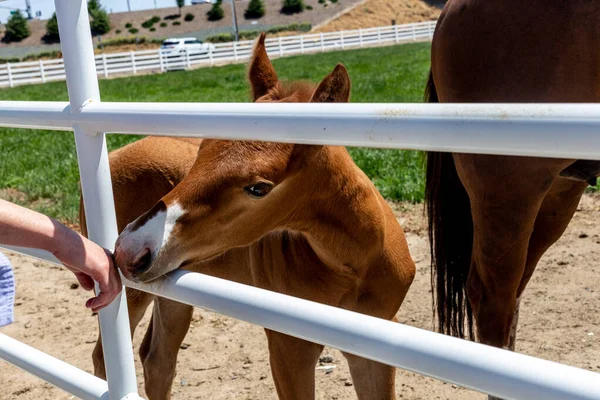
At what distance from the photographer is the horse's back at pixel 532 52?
88.2 inches

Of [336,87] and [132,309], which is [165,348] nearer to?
[132,309]

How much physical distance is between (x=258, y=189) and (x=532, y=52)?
3.88 ft

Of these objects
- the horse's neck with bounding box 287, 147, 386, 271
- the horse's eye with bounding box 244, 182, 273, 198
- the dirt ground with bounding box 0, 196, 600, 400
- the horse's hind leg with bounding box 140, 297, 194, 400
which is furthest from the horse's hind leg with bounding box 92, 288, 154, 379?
the horse's eye with bounding box 244, 182, 273, 198

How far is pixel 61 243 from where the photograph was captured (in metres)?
1.33

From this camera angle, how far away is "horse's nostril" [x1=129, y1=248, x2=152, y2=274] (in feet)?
4.81

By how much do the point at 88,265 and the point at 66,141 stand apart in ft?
30.1

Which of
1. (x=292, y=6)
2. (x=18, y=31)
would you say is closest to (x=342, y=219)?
(x=18, y=31)

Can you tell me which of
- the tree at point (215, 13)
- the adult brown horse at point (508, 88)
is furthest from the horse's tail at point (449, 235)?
the tree at point (215, 13)

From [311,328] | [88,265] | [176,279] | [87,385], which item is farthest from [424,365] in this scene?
[87,385]

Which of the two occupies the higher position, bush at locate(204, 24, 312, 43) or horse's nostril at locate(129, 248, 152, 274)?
horse's nostril at locate(129, 248, 152, 274)

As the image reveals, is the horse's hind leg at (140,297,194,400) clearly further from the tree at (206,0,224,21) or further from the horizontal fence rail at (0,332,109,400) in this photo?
the tree at (206,0,224,21)

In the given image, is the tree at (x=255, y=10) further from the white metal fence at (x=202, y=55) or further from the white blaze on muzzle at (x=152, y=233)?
the white blaze on muzzle at (x=152, y=233)

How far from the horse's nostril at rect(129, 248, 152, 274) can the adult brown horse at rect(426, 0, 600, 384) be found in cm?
133

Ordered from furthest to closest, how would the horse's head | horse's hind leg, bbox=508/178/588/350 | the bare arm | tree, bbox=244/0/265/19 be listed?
tree, bbox=244/0/265/19 → horse's hind leg, bbox=508/178/588/350 → the horse's head → the bare arm
